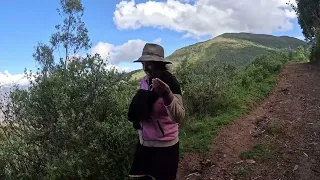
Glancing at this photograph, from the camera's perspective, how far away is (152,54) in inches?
113

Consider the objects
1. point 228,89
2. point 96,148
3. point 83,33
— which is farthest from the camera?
point 83,33

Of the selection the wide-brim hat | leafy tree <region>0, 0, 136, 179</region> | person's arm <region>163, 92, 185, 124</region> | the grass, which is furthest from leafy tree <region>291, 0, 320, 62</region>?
person's arm <region>163, 92, 185, 124</region>

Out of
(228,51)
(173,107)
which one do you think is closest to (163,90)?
(173,107)

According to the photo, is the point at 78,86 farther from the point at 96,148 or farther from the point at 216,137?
the point at 216,137

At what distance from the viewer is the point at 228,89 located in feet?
26.9

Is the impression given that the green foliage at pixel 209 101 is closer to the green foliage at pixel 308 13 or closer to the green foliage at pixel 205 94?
the green foliage at pixel 205 94

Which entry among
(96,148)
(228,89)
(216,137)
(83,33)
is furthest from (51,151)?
(83,33)

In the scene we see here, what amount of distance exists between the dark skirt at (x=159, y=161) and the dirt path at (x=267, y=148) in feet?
6.70

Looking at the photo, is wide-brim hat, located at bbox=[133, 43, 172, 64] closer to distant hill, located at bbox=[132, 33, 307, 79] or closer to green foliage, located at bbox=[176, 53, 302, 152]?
distant hill, located at bbox=[132, 33, 307, 79]

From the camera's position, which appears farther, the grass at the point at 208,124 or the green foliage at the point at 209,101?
the green foliage at the point at 209,101

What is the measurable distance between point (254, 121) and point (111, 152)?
12.7 feet

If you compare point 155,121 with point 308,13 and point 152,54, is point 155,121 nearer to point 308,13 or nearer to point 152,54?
point 152,54

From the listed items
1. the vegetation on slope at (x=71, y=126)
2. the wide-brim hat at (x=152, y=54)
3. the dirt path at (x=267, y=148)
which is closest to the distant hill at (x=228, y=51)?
the vegetation on slope at (x=71, y=126)

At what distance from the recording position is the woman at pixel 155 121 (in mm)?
2820
